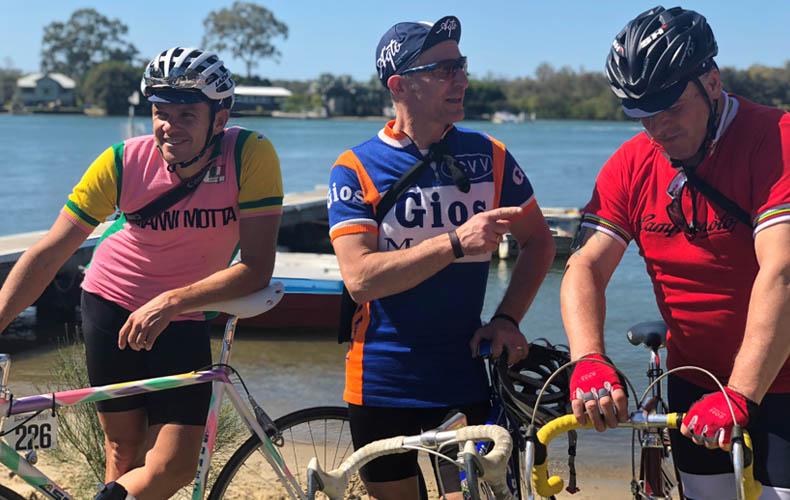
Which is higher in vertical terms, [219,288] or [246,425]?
[219,288]

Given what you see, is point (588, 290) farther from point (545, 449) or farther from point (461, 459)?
point (461, 459)

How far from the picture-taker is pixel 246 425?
3.40 m

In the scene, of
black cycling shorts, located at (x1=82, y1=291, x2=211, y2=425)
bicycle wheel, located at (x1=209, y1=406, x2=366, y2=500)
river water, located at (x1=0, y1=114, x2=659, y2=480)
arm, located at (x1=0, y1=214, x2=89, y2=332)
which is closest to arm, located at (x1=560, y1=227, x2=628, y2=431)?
bicycle wheel, located at (x1=209, y1=406, x2=366, y2=500)

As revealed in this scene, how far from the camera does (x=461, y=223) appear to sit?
2.86 metres

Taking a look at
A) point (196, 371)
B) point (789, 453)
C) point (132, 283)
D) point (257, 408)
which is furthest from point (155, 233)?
point (789, 453)

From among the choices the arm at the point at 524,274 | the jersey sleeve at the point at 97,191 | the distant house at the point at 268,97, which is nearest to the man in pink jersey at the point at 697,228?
the arm at the point at 524,274

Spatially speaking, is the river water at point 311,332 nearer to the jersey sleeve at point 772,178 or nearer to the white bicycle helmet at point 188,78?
the white bicycle helmet at point 188,78

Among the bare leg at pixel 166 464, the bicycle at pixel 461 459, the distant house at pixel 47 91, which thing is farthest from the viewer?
the distant house at pixel 47 91

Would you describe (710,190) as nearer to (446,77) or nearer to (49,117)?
(446,77)

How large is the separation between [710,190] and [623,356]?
400 inches

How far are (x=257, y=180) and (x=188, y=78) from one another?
43 centimetres

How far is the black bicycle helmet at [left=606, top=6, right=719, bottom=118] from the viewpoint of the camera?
7.87 feet

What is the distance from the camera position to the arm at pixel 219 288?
3146 millimetres

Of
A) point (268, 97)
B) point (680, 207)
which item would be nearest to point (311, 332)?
point (680, 207)
